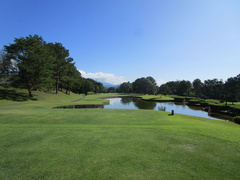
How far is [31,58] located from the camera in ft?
98.8

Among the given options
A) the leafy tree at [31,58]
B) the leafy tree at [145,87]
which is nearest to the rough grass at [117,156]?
the leafy tree at [31,58]

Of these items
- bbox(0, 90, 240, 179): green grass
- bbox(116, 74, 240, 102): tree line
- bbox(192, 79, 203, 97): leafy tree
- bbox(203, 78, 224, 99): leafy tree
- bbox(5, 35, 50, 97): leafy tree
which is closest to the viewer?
bbox(0, 90, 240, 179): green grass

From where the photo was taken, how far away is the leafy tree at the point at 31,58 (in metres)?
29.8

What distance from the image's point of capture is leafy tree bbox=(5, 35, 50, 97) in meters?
29.8

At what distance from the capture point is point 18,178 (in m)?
3.31

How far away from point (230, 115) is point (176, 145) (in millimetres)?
25928

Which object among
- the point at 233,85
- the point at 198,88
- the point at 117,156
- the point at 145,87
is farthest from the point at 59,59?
the point at 198,88

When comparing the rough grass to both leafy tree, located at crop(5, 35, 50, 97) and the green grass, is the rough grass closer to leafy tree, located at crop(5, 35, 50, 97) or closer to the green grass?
the green grass

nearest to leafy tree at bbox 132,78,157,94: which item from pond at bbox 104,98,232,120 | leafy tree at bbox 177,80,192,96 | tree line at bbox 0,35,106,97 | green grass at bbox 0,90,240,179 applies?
leafy tree at bbox 177,80,192,96

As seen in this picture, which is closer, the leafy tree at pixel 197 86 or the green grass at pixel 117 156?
the green grass at pixel 117 156

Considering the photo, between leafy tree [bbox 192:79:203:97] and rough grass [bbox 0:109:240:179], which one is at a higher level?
leafy tree [bbox 192:79:203:97]

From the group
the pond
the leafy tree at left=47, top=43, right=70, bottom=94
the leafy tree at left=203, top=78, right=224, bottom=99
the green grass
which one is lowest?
the pond

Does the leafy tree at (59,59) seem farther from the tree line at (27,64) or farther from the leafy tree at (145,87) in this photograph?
the leafy tree at (145,87)

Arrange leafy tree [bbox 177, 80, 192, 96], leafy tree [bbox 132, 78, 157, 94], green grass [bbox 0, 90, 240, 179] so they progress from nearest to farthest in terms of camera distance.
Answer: green grass [bbox 0, 90, 240, 179] < leafy tree [bbox 177, 80, 192, 96] < leafy tree [bbox 132, 78, 157, 94]
